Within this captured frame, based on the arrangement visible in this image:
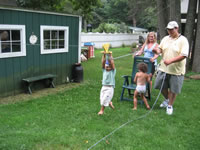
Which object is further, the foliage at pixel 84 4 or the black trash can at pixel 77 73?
the foliage at pixel 84 4

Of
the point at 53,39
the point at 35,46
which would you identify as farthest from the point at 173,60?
the point at 53,39

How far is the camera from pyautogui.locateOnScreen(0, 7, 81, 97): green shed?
588cm

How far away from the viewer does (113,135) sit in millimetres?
3795

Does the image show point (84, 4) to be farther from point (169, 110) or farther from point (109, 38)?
point (109, 38)

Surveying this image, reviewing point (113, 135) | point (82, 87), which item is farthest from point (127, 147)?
point (82, 87)

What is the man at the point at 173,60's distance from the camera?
14.5 feet

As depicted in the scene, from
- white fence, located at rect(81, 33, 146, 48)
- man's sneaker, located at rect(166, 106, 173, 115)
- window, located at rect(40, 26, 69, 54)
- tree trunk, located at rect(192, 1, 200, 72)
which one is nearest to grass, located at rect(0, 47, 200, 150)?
man's sneaker, located at rect(166, 106, 173, 115)

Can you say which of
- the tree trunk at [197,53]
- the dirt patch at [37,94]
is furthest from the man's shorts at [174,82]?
the tree trunk at [197,53]

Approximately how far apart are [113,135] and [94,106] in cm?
153

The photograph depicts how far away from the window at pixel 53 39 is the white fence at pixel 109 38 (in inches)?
404

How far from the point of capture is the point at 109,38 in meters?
21.7

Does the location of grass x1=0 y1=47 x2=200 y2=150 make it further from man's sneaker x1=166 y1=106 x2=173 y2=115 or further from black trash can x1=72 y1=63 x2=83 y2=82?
black trash can x1=72 y1=63 x2=83 y2=82

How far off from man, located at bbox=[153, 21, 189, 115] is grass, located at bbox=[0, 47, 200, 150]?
0.61 metres

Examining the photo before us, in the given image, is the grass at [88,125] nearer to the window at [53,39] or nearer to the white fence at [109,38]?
the window at [53,39]
